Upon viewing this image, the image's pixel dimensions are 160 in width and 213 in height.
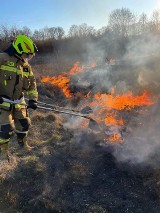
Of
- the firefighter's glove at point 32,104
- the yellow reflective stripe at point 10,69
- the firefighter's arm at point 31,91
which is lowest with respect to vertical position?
the firefighter's glove at point 32,104

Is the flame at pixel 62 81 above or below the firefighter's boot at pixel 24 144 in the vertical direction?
above

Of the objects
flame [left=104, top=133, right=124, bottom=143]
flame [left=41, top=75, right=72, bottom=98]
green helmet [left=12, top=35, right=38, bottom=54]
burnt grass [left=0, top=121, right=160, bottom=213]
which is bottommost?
burnt grass [left=0, top=121, right=160, bottom=213]

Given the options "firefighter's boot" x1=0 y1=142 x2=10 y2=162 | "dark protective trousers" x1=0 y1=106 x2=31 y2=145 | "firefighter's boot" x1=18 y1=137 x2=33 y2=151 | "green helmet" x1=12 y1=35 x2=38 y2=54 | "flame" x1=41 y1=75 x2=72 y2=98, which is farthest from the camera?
"flame" x1=41 y1=75 x2=72 y2=98

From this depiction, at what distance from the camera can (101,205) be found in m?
5.26

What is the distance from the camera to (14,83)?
6391 millimetres

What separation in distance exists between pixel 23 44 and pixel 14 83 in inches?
35.7

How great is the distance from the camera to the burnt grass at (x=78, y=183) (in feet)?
17.2

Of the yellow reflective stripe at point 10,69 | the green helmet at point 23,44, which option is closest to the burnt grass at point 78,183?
the yellow reflective stripe at point 10,69

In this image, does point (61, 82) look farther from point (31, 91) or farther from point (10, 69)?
point (10, 69)

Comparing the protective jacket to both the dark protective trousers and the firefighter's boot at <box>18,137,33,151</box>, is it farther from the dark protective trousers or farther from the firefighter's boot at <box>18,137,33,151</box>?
the firefighter's boot at <box>18,137,33,151</box>

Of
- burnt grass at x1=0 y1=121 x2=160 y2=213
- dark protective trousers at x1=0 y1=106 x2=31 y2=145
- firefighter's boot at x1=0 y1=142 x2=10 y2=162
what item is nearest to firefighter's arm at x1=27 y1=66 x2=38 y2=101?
dark protective trousers at x1=0 y1=106 x2=31 y2=145

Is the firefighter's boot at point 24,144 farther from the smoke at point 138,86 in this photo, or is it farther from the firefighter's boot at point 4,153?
the smoke at point 138,86

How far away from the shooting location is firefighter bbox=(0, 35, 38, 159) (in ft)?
20.3

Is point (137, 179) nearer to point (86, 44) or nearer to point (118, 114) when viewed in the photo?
point (118, 114)
